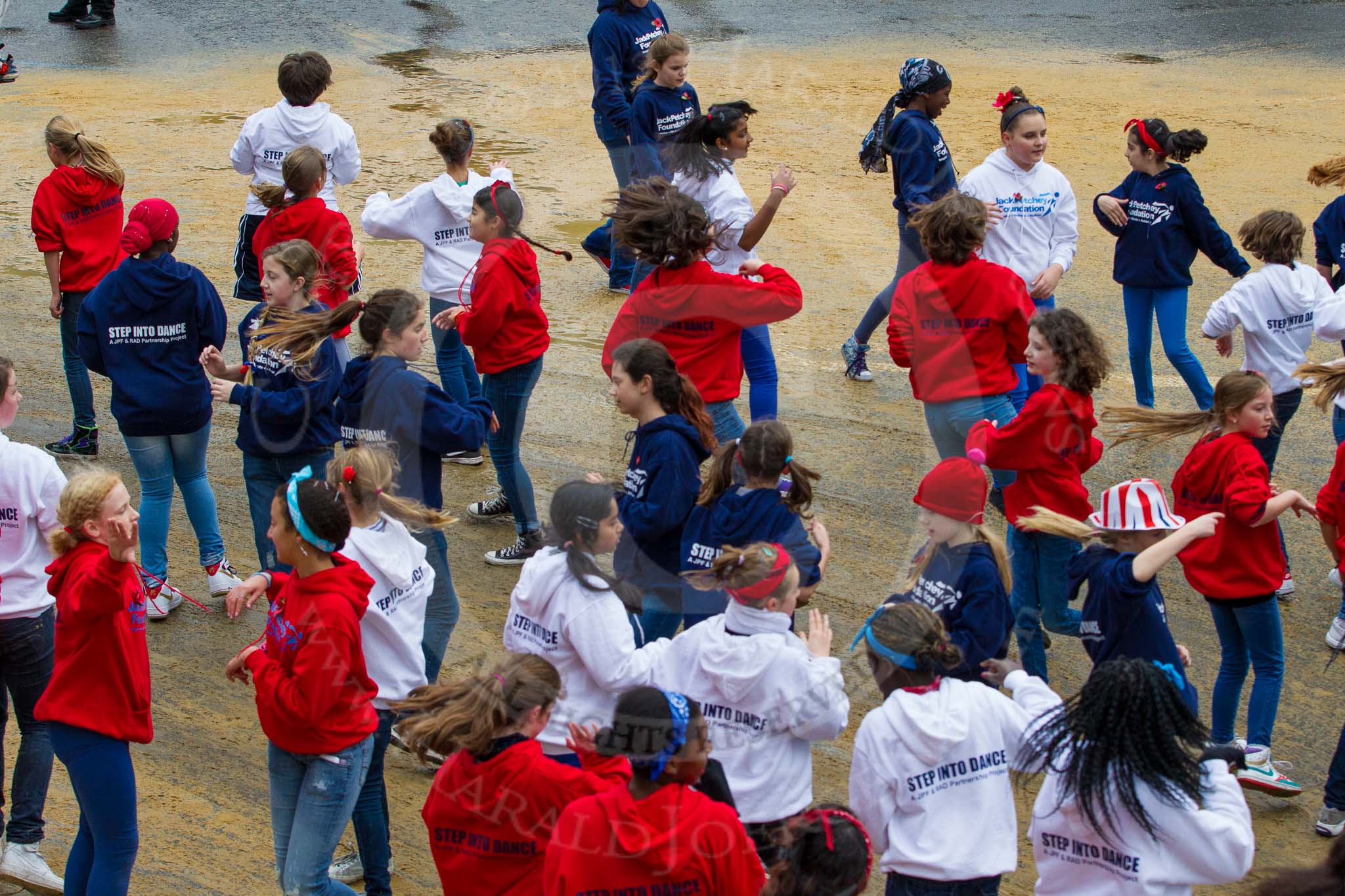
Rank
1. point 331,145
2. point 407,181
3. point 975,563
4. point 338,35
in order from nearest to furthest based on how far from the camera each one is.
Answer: point 975,563
point 331,145
point 407,181
point 338,35

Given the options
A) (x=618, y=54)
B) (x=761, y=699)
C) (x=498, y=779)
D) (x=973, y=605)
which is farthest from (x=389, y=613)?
(x=618, y=54)

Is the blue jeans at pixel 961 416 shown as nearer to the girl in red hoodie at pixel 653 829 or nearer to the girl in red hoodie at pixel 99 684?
the girl in red hoodie at pixel 653 829

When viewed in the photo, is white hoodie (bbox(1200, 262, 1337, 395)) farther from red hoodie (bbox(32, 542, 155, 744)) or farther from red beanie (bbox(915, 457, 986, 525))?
red hoodie (bbox(32, 542, 155, 744))

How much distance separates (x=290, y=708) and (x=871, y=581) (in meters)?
3.06

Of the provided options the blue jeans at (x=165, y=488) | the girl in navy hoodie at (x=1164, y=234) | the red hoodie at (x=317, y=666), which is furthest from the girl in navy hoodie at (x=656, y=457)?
the girl in navy hoodie at (x=1164, y=234)

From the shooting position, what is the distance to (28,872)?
408cm

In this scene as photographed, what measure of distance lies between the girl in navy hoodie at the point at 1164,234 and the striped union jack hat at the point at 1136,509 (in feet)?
10.1

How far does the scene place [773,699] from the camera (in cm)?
354

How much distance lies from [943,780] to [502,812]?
1110mm

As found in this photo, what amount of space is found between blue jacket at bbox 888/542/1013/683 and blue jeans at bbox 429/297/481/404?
3115mm

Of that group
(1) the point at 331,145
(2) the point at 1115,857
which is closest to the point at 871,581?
(2) the point at 1115,857

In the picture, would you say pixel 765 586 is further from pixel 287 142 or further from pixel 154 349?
pixel 287 142

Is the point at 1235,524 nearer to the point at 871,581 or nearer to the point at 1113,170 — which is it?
the point at 871,581

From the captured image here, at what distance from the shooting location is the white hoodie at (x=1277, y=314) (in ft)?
19.2
